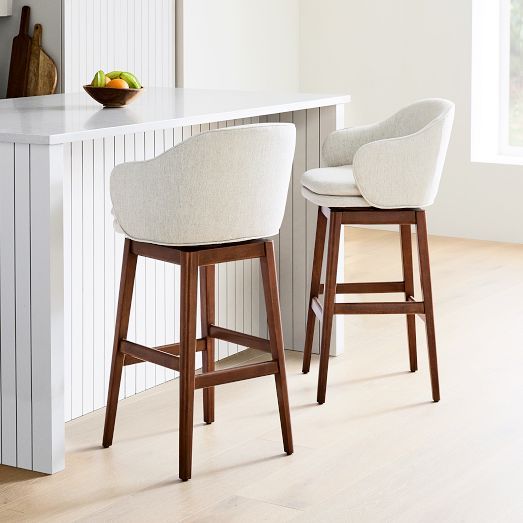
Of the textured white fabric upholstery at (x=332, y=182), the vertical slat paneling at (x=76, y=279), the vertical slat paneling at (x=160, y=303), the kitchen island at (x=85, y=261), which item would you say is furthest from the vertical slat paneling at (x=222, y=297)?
the vertical slat paneling at (x=76, y=279)

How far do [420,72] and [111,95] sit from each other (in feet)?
Answer: 11.8

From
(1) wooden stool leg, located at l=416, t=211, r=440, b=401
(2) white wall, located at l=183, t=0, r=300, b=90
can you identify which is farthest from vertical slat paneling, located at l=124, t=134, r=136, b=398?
(2) white wall, located at l=183, t=0, r=300, b=90

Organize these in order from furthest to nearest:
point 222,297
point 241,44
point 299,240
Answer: point 241,44
point 299,240
point 222,297

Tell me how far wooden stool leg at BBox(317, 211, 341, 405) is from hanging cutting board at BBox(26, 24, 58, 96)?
2.13 m

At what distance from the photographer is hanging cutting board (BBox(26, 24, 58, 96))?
5.33 meters

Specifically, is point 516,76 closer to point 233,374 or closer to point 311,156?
point 311,156

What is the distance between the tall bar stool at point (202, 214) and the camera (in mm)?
3000

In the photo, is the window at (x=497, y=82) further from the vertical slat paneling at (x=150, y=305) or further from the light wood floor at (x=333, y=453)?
the vertical slat paneling at (x=150, y=305)

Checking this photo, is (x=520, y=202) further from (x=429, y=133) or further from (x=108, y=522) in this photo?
(x=108, y=522)

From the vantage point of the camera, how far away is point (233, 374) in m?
3.19

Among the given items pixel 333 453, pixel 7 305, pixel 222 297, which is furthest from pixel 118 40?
pixel 333 453

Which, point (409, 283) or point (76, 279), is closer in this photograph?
point (76, 279)

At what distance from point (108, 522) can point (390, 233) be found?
4438 millimetres

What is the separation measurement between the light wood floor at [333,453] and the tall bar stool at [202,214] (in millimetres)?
172
